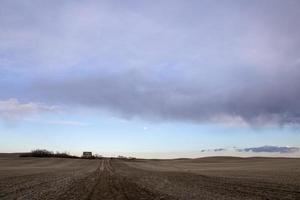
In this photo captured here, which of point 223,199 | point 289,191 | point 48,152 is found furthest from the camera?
point 48,152

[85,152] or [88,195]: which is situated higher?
[85,152]

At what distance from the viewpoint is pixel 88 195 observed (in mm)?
21281

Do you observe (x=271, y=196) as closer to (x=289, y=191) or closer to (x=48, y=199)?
(x=289, y=191)

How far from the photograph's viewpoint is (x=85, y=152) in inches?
6624

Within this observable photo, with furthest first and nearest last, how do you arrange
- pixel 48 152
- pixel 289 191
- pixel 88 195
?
pixel 48 152, pixel 289 191, pixel 88 195

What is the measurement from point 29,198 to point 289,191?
43.0 feet

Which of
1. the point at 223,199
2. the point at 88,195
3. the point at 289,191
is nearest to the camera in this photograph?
the point at 223,199

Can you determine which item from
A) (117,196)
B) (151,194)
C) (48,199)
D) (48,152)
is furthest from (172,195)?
(48,152)

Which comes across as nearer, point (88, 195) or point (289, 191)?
point (88, 195)

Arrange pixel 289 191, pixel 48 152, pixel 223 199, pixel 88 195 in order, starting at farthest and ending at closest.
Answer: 1. pixel 48 152
2. pixel 289 191
3. pixel 88 195
4. pixel 223 199

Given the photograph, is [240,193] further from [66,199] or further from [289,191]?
[66,199]

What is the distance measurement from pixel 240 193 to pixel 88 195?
7.73m

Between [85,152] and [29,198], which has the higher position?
[85,152]

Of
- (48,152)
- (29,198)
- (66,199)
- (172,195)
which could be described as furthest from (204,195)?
(48,152)
